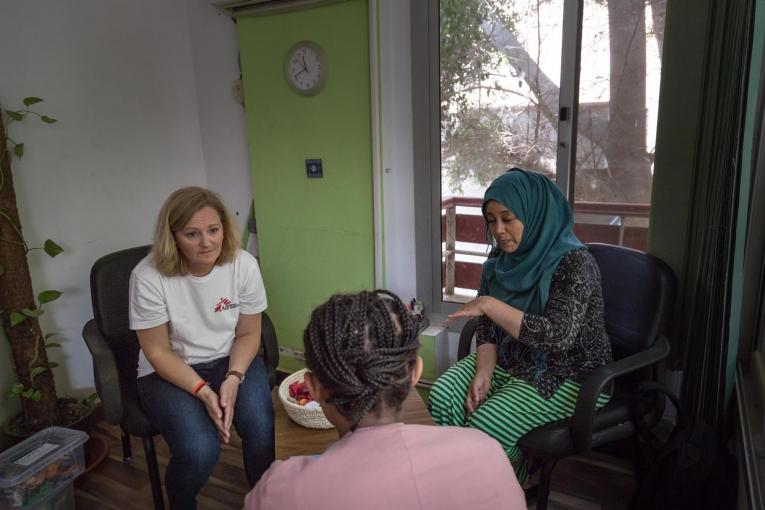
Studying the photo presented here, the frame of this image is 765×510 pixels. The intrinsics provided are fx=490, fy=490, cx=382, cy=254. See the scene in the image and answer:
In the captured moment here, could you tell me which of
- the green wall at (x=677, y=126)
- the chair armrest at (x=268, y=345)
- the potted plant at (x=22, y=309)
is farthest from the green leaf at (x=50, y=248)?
the green wall at (x=677, y=126)

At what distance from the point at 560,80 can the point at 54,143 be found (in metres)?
2.18

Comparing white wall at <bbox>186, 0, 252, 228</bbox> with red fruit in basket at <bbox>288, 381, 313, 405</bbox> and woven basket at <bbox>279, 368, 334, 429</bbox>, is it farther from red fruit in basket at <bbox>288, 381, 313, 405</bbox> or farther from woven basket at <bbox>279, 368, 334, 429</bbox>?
woven basket at <bbox>279, 368, 334, 429</bbox>

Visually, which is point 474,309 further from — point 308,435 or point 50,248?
point 50,248

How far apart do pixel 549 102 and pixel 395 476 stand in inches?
69.7

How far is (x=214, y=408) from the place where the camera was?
150 centimetres

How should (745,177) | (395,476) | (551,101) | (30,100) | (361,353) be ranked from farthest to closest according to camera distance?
(551,101) < (30,100) < (745,177) < (361,353) < (395,476)

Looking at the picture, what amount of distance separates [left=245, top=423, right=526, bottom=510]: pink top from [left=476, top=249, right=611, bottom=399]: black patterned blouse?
0.68 m

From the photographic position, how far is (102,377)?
5.00 feet

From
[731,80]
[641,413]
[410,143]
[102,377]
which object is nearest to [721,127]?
[731,80]

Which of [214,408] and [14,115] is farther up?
[14,115]

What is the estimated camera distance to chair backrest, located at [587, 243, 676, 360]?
154cm

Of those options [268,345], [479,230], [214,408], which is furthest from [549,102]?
[214,408]

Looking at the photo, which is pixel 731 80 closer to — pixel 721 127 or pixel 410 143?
pixel 721 127

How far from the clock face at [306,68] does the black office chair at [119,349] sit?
1059mm
